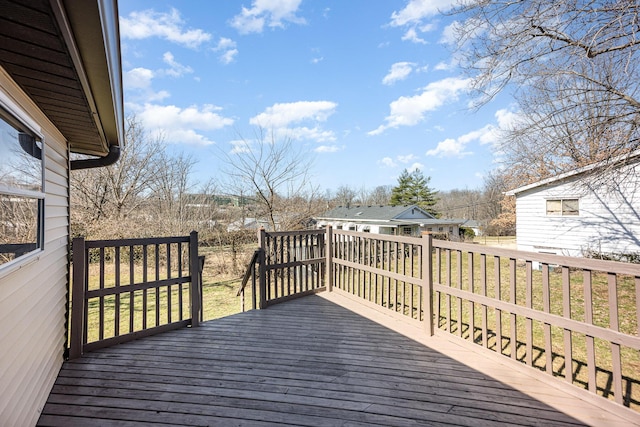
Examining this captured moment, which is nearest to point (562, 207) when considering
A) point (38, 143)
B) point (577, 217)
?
point (577, 217)

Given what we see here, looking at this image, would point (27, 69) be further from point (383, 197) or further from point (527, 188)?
point (383, 197)

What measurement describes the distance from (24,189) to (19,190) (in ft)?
0.36

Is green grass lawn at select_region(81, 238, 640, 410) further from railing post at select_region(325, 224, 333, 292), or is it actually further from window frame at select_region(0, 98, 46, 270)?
window frame at select_region(0, 98, 46, 270)

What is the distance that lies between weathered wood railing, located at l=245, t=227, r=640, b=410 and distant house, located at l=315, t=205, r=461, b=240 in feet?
37.4

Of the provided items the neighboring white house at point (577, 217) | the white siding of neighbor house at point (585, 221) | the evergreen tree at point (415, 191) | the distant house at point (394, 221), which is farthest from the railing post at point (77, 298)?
the evergreen tree at point (415, 191)

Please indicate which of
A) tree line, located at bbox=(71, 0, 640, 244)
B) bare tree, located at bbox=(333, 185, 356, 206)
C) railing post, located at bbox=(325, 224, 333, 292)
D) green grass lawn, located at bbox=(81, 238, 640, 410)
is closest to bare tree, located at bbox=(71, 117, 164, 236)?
tree line, located at bbox=(71, 0, 640, 244)

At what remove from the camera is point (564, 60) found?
5121mm

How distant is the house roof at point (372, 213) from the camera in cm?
1860

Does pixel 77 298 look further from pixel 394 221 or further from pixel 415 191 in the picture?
pixel 415 191

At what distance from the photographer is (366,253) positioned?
4.56 meters

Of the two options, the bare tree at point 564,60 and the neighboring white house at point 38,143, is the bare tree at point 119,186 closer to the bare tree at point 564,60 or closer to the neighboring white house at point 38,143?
the neighboring white house at point 38,143

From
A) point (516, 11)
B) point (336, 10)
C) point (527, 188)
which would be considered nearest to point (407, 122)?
point (527, 188)

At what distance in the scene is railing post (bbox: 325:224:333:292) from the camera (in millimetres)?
5086

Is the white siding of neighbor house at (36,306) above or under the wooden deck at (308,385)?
above
